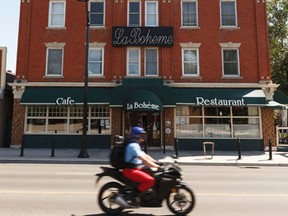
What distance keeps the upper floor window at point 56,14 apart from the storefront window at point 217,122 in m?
10.7

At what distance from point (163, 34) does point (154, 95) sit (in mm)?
4841

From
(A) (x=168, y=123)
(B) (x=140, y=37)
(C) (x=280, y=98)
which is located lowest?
(A) (x=168, y=123)

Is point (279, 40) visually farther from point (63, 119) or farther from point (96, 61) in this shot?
point (63, 119)

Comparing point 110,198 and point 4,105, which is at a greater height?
point 4,105

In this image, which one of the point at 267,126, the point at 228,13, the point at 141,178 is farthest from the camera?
the point at 228,13

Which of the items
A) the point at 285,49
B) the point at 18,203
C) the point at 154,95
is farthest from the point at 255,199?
the point at 285,49

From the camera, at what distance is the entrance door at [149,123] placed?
66.9ft

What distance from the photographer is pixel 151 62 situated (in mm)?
21047

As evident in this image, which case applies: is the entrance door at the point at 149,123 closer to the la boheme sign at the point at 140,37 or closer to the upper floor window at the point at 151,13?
the la boheme sign at the point at 140,37

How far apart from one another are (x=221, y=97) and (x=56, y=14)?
13.3 m

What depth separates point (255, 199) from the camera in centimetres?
714

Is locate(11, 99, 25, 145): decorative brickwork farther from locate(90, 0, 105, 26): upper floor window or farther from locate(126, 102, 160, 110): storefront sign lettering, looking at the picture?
locate(90, 0, 105, 26): upper floor window

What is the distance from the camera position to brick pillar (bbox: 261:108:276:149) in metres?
19.9

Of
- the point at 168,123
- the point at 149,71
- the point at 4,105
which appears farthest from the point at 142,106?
the point at 4,105
